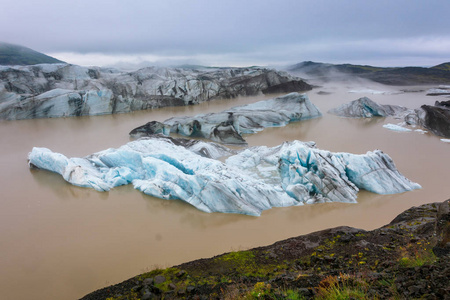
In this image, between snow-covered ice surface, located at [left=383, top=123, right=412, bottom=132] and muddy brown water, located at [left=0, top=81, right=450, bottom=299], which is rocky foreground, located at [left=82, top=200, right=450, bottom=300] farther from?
snow-covered ice surface, located at [left=383, top=123, right=412, bottom=132]

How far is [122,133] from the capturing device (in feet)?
52.2

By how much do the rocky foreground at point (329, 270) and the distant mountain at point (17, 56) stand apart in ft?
187

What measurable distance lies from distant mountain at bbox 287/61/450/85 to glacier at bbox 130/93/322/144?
3281 cm

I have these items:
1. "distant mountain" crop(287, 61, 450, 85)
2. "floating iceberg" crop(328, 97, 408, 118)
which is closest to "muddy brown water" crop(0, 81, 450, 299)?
"floating iceberg" crop(328, 97, 408, 118)

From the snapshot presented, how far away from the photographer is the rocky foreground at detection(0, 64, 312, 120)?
20891 millimetres

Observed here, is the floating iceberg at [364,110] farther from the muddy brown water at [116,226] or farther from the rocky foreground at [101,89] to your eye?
the rocky foreground at [101,89]

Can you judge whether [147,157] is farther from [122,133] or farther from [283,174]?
[122,133]

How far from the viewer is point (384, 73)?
5244 cm

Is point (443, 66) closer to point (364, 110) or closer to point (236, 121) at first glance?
point (364, 110)

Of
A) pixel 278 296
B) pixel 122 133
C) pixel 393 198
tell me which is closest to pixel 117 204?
pixel 278 296

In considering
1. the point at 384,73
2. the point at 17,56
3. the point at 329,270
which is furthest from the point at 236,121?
the point at 17,56

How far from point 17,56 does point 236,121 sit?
58.0m

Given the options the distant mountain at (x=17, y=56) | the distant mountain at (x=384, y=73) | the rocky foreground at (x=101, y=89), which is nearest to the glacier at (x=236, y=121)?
the rocky foreground at (x=101, y=89)

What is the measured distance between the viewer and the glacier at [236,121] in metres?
14.0
